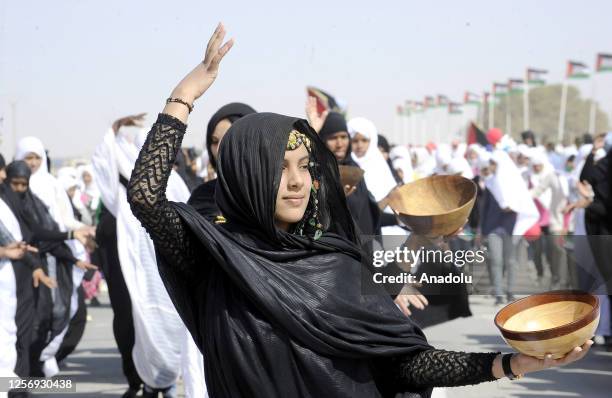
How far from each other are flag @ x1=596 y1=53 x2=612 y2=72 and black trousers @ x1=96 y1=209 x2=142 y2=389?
31.7m

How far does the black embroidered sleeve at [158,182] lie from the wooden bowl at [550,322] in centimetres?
77

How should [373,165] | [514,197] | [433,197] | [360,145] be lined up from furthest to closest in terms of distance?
[514,197]
[360,145]
[373,165]
[433,197]

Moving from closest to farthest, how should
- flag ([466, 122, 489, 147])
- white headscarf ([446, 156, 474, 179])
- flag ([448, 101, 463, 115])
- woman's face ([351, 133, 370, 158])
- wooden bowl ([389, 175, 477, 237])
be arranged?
1. wooden bowl ([389, 175, 477, 237])
2. woman's face ([351, 133, 370, 158])
3. white headscarf ([446, 156, 474, 179])
4. flag ([466, 122, 489, 147])
5. flag ([448, 101, 463, 115])

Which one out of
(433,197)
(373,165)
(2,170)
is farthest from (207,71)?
(373,165)

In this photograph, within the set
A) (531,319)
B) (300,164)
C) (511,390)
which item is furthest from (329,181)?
(511,390)

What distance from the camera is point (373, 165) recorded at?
813 centimetres

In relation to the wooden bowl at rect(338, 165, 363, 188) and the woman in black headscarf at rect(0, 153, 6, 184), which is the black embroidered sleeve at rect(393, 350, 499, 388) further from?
the woman in black headscarf at rect(0, 153, 6, 184)

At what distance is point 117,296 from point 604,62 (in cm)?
3225

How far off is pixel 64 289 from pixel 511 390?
3357 mm

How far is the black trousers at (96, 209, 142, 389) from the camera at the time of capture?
7199 millimetres

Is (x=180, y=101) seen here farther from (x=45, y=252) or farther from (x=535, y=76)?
(x=535, y=76)

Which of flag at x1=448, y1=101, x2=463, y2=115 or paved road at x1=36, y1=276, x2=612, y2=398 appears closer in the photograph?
paved road at x1=36, y1=276, x2=612, y2=398

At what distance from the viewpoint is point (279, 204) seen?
2.66 m

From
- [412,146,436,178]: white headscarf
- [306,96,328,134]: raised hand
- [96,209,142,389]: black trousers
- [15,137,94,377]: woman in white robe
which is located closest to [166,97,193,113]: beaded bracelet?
[306,96,328,134]: raised hand
